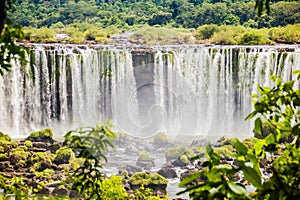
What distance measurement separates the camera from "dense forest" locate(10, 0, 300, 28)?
1215 inches

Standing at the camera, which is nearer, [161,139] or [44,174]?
[161,139]

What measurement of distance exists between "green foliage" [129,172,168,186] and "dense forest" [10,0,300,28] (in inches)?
776

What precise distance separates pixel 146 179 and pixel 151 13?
89.7ft

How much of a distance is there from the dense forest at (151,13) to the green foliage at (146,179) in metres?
19.7

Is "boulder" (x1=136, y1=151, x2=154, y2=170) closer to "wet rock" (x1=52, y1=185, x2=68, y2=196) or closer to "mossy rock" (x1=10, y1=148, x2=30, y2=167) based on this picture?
"wet rock" (x1=52, y1=185, x2=68, y2=196)

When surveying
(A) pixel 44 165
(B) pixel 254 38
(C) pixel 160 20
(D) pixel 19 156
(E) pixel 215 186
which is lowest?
(A) pixel 44 165

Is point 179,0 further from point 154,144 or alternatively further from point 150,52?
point 154,144

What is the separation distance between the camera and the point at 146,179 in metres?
11.6

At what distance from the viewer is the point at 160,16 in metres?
35.0

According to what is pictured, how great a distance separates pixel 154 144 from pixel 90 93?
9.02 meters

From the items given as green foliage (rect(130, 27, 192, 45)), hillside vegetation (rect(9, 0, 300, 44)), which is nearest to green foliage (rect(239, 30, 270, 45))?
hillside vegetation (rect(9, 0, 300, 44))

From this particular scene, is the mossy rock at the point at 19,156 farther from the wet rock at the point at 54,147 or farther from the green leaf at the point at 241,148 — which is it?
the green leaf at the point at 241,148

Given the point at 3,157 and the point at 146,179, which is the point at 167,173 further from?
the point at 3,157

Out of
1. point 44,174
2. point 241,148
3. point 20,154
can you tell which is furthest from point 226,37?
point 241,148
